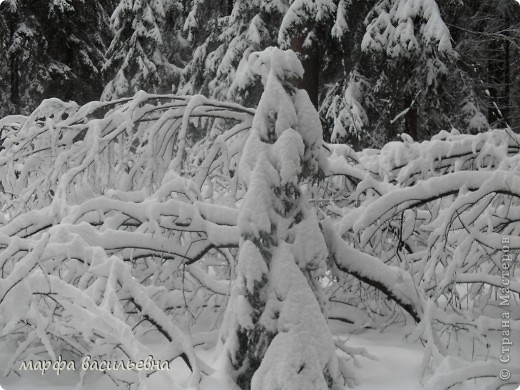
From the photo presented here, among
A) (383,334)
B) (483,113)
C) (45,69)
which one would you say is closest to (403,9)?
(483,113)

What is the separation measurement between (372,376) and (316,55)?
26.6 ft

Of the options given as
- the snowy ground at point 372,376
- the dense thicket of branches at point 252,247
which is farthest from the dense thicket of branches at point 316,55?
the snowy ground at point 372,376

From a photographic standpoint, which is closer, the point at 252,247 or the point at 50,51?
the point at 252,247

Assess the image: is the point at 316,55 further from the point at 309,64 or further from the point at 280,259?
the point at 280,259

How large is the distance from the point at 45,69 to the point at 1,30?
1673 millimetres

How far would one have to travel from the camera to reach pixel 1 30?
16609mm

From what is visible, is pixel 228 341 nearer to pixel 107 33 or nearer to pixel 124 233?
pixel 124 233

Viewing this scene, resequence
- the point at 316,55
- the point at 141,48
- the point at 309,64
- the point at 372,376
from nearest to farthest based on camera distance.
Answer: the point at 372,376
the point at 309,64
the point at 316,55
the point at 141,48

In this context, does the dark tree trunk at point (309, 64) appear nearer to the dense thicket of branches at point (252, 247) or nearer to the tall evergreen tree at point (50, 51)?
the dense thicket of branches at point (252, 247)

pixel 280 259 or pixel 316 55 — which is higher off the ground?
pixel 316 55

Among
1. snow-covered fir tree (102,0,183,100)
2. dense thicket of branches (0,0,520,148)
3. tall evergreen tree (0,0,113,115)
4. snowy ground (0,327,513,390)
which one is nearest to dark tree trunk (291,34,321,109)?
dense thicket of branches (0,0,520,148)

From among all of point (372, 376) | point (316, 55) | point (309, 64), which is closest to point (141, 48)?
point (316, 55)

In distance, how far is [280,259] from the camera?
252 centimetres

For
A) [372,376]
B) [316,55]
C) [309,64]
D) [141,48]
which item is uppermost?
[316,55]
